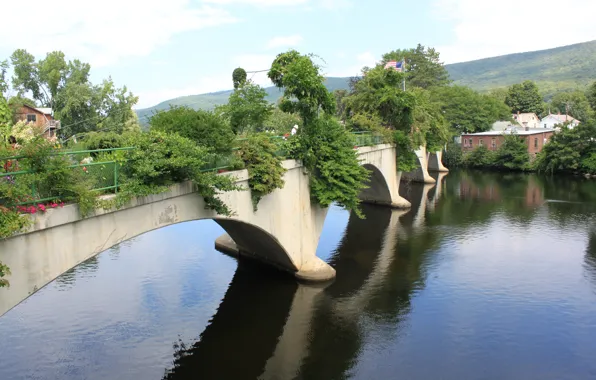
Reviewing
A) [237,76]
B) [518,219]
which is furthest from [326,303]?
[518,219]

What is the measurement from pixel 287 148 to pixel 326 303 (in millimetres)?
6623

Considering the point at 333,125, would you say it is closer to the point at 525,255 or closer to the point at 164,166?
the point at 164,166

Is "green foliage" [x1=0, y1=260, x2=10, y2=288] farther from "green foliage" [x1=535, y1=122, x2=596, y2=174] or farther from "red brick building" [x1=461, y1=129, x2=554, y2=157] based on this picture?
"red brick building" [x1=461, y1=129, x2=554, y2=157]

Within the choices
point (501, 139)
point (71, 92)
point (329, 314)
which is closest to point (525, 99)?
point (501, 139)

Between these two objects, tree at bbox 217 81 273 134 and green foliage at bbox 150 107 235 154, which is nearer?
green foliage at bbox 150 107 235 154

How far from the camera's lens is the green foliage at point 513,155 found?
212 ft

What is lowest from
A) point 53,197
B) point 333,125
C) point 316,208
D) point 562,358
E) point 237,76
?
point 562,358

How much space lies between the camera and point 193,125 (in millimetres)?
14680

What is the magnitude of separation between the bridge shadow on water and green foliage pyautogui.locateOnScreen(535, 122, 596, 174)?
131 feet

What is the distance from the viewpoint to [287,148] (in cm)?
2048

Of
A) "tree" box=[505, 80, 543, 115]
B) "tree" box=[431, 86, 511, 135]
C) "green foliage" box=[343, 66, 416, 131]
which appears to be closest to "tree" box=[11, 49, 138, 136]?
"green foliage" box=[343, 66, 416, 131]

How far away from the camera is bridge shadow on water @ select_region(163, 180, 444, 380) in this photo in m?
15.3

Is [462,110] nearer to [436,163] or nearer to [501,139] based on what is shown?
[501,139]

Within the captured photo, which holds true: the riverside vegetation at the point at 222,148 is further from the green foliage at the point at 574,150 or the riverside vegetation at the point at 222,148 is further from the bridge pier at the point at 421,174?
the green foliage at the point at 574,150
